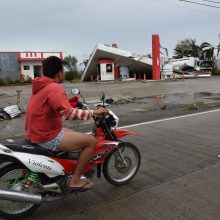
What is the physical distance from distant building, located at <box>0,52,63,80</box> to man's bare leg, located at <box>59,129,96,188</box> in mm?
37681

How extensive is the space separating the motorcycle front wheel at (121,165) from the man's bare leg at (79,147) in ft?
1.84

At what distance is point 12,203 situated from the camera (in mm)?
3654

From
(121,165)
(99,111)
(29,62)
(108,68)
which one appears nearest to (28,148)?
(99,111)

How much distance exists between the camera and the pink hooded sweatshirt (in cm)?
347

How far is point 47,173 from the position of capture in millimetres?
3605

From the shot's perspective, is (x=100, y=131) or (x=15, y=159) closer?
(x=15, y=159)

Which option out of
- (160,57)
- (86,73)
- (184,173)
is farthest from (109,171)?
(86,73)

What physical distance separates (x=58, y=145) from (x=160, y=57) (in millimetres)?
34899

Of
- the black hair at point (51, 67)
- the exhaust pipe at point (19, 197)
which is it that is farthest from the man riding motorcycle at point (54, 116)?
the exhaust pipe at point (19, 197)

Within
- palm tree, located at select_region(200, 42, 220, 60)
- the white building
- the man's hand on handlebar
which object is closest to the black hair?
the man's hand on handlebar

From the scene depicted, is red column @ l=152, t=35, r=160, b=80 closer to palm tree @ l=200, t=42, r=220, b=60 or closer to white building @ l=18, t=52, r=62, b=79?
white building @ l=18, t=52, r=62, b=79

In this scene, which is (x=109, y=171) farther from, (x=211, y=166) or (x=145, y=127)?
(x=145, y=127)

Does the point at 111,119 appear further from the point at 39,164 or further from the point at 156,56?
the point at 156,56

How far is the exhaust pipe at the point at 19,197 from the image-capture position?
10.8 feet
